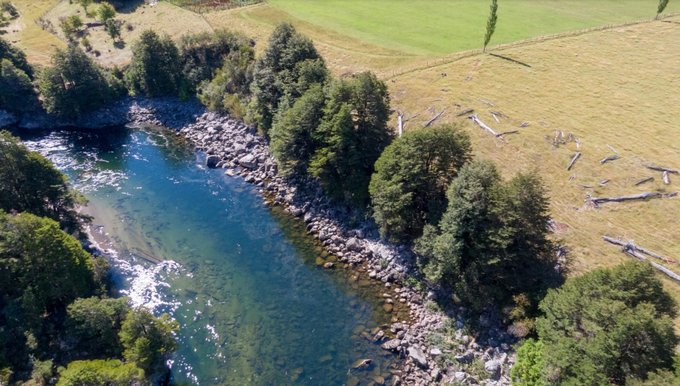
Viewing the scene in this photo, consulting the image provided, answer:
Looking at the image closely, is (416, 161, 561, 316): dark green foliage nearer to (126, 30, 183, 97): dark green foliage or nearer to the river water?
Answer: the river water

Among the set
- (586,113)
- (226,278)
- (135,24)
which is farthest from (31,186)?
(586,113)

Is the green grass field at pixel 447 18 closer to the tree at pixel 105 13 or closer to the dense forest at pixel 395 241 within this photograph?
the dense forest at pixel 395 241

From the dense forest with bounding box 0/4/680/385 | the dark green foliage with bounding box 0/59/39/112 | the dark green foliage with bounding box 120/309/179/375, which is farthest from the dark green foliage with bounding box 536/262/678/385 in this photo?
the dark green foliage with bounding box 0/59/39/112

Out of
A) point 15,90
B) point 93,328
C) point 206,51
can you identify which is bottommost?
point 93,328

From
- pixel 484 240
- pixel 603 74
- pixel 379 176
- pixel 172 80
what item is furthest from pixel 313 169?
pixel 603 74

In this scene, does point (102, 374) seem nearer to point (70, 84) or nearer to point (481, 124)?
point (481, 124)

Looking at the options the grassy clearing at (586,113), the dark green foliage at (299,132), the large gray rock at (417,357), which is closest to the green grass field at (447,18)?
the grassy clearing at (586,113)
